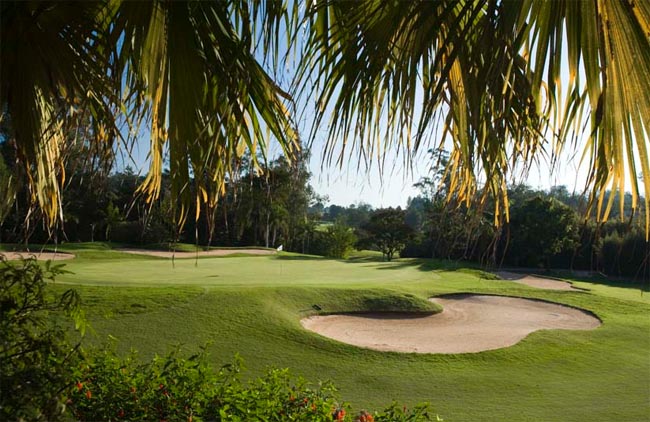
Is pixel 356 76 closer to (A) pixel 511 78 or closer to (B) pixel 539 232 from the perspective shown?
(A) pixel 511 78

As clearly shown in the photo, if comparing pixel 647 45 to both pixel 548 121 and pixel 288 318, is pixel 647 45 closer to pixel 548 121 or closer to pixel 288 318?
pixel 548 121

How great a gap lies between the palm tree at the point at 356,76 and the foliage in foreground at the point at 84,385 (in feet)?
1.28

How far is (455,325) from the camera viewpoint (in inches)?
→ 394

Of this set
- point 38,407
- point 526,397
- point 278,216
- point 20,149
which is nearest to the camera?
point 38,407

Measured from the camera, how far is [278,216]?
30.2m

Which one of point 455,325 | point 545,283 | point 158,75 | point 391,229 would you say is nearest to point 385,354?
point 455,325

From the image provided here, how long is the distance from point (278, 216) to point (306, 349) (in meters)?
23.1

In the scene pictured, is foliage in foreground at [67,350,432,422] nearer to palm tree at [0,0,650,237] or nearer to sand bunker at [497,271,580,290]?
palm tree at [0,0,650,237]

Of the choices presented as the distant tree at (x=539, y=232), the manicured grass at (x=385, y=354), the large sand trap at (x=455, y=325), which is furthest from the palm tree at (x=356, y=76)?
the distant tree at (x=539, y=232)

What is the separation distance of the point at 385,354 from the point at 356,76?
6.67 meters

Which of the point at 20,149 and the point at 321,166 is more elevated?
the point at 20,149

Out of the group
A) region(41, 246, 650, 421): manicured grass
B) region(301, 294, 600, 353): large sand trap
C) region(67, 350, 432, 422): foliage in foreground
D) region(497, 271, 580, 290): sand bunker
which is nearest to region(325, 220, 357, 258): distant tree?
region(497, 271, 580, 290): sand bunker

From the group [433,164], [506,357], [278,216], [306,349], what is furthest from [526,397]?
[278,216]

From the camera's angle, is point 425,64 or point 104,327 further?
point 104,327
